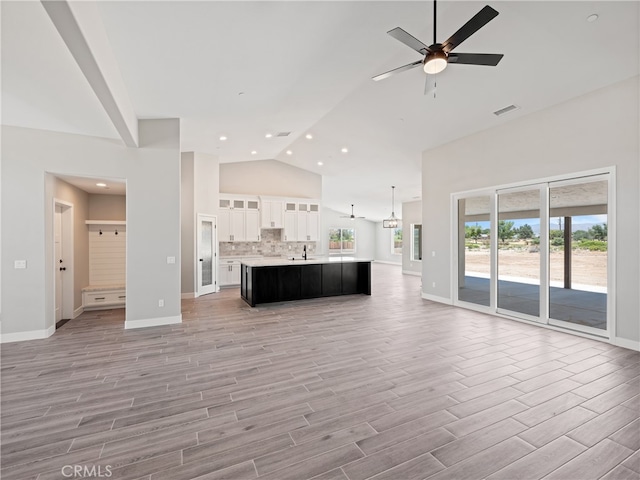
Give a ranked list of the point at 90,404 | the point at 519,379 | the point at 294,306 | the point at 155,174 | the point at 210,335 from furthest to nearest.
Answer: the point at 294,306 < the point at 155,174 < the point at 210,335 < the point at 519,379 < the point at 90,404

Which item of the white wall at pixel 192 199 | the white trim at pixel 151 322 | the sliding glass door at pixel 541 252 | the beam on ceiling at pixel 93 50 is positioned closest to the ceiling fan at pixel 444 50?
the beam on ceiling at pixel 93 50

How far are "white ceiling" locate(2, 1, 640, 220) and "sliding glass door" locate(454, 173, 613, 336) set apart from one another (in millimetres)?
1421

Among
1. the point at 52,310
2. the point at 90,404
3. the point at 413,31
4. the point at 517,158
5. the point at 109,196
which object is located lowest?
the point at 90,404

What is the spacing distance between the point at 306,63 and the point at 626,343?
18.1 feet

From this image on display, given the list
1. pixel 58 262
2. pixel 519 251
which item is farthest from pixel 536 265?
pixel 58 262

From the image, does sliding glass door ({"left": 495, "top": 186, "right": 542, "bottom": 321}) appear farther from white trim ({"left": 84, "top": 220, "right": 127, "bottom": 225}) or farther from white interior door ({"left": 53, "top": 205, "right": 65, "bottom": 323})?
white interior door ({"left": 53, "top": 205, "right": 65, "bottom": 323})

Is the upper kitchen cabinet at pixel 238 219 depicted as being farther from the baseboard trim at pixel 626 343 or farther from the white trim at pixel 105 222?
the baseboard trim at pixel 626 343

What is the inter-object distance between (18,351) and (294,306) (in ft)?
13.7

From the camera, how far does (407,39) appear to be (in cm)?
275

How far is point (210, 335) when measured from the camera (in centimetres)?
454

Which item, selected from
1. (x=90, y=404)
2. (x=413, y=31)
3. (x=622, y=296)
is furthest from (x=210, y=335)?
(x=622, y=296)

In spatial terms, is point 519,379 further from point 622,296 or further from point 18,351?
point 18,351

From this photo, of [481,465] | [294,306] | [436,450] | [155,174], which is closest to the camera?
[481,465]

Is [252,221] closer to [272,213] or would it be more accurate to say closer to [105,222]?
[272,213]
